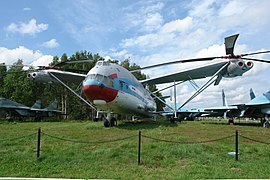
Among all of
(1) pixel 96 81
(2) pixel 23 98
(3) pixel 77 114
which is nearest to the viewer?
(1) pixel 96 81

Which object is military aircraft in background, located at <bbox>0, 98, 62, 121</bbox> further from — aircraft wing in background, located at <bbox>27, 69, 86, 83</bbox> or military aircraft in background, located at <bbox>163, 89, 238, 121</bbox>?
military aircraft in background, located at <bbox>163, 89, 238, 121</bbox>

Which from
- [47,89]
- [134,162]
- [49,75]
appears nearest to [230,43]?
[134,162]

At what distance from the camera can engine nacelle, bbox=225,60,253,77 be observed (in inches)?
758

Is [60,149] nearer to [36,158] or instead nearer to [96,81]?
[36,158]

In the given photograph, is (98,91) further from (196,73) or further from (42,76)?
(196,73)

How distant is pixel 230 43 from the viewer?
17891mm

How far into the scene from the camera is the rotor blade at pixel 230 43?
16.9 meters

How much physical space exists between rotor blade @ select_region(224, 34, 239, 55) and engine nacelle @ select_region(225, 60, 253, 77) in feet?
3.33

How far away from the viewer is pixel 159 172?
6.66 metres

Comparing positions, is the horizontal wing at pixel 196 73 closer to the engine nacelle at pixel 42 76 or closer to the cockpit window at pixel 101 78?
the cockpit window at pixel 101 78

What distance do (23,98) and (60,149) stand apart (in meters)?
42.7

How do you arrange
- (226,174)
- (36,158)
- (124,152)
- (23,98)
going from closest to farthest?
(226,174)
(36,158)
(124,152)
(23,98)

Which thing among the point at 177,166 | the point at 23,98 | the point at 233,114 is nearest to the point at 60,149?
the point at 177,166

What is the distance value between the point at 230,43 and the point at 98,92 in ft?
33.5
